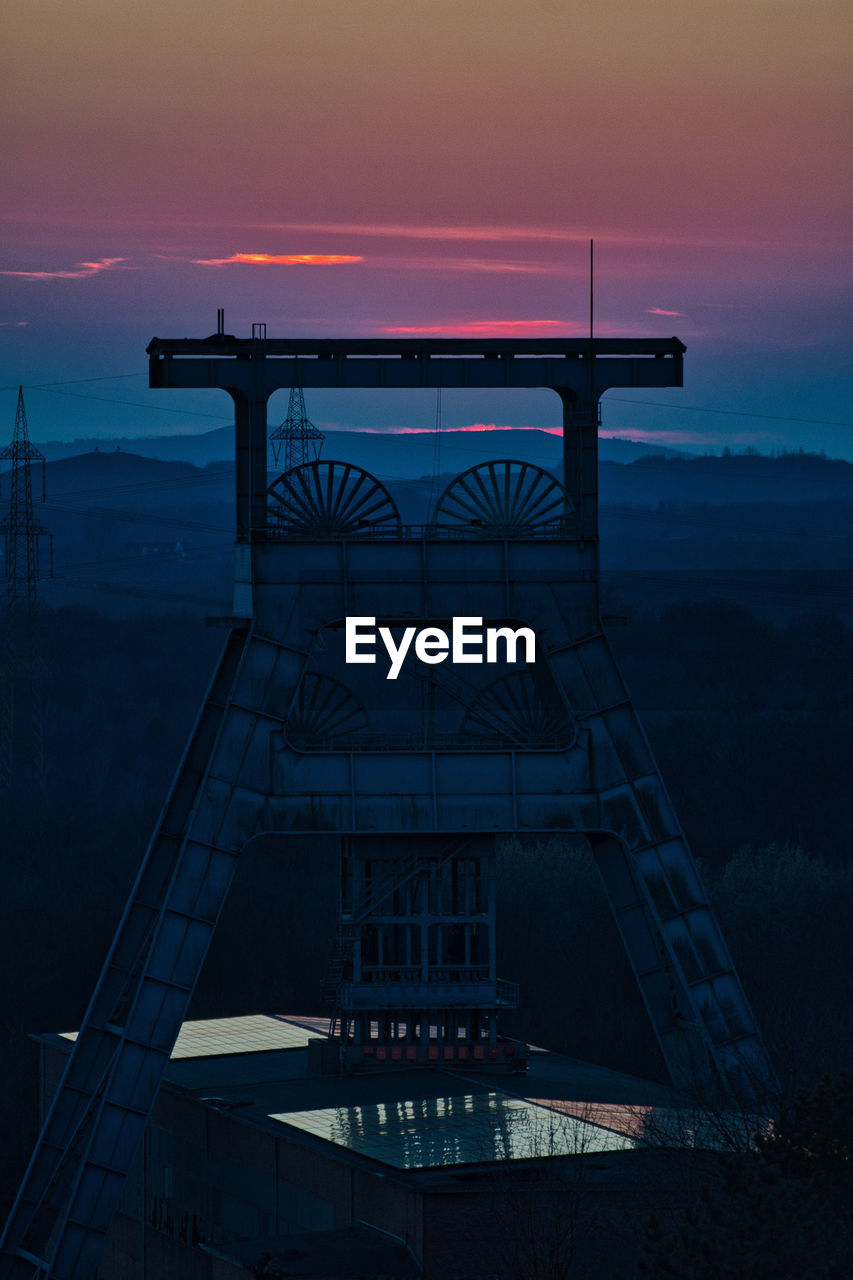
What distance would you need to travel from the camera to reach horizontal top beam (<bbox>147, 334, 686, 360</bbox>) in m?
27.1

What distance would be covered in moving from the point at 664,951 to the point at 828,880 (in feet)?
125

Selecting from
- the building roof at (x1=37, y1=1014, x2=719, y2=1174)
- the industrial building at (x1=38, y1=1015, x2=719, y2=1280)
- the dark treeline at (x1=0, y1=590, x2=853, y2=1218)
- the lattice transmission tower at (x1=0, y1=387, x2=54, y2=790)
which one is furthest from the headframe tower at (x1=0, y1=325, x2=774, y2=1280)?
the lattice transmission tower at (x1=0, y1=387, x2=54, y2=790)

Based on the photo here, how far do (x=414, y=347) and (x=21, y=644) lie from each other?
10038cm

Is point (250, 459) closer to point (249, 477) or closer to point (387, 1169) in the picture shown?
point (249, 477)

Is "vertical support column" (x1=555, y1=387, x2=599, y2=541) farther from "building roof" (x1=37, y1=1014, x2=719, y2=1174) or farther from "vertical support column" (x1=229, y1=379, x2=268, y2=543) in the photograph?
"building roof" (x1=37, y1=1014, x2=719, y2=1174)

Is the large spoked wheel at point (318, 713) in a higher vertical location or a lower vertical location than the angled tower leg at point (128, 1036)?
higher

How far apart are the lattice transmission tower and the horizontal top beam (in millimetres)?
29090

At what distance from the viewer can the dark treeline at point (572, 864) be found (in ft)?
174

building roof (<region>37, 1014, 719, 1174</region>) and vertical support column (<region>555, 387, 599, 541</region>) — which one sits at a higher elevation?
vertical support column (<region>555, 387, 599, 541</region>)

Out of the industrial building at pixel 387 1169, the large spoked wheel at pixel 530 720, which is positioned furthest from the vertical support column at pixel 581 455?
the industrial building at pixel 387 1169

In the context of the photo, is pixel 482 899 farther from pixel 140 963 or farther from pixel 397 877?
pixel 140 963

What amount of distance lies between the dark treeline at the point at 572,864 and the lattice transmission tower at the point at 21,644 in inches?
86.2

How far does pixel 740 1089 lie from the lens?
25.9 m

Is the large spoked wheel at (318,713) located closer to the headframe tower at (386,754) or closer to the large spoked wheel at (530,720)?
the headframe tower at (386,754)
